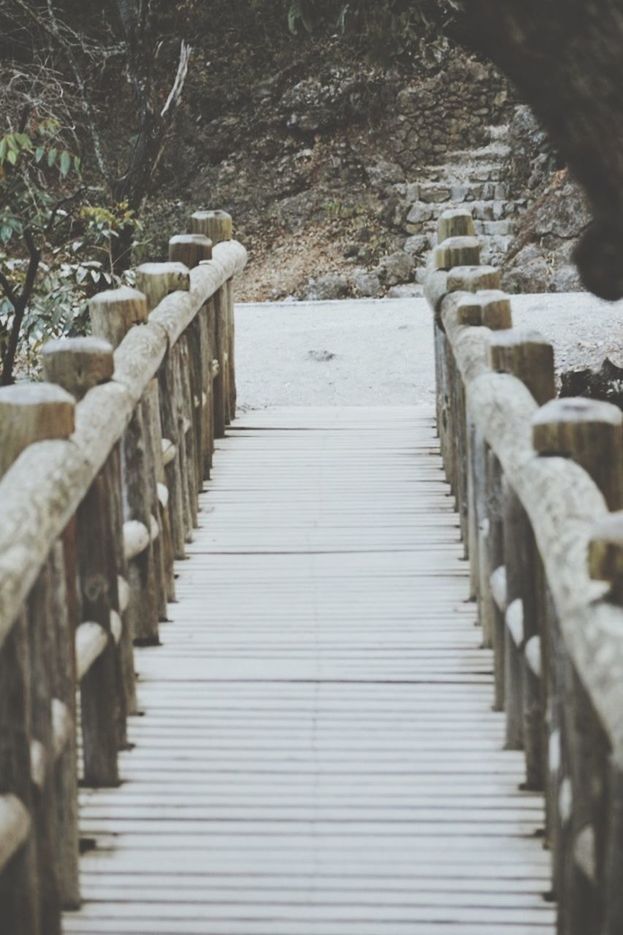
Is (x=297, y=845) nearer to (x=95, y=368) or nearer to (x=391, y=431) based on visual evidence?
(x=95, y=368)

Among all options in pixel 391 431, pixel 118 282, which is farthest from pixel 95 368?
pixel 118 282

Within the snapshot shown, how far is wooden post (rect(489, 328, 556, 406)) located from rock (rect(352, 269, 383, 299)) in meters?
10.8

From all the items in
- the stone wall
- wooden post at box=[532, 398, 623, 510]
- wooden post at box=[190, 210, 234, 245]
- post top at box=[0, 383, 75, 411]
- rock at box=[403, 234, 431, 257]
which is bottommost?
wooden post at box=[532, 398, 623, 510]

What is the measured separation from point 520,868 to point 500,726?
0.73 meters

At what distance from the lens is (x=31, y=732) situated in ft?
8.68

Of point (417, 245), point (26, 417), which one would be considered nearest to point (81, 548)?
point (26, 417)

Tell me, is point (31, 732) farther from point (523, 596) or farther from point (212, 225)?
point (212, 225)

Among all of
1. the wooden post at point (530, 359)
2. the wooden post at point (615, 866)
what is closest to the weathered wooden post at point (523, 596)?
the wooden post at point (530, 359)

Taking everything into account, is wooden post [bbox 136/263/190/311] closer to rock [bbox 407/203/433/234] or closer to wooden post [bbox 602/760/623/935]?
wooden post [bbox 602/760/623/935]

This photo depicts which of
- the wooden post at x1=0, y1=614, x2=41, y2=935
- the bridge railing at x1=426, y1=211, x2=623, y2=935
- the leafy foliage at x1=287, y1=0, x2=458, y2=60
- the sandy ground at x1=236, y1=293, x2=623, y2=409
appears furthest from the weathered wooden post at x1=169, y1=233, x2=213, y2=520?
the wooden post at x1=0, y1=614, x2=41, y2=935

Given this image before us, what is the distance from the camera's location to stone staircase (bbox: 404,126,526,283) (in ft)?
49.0

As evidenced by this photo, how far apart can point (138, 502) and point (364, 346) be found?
5.84 metres

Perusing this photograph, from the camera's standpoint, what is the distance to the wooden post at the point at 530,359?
3.70 metres

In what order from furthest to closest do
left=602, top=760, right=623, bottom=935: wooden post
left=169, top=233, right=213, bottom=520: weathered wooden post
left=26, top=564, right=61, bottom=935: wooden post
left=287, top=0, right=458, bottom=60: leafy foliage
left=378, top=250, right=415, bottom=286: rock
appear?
left=378, top=250, right=415, bottom=286: rock < left=287, top=0, right=458, bottom=60: leafy foliage < left=169, top=233, right=213, bottom=520: weathered wooden post < left=26, top=564, right=61, bottom=935: wooden post < left=602, top=760, right=623, bottom=935: wooden post
